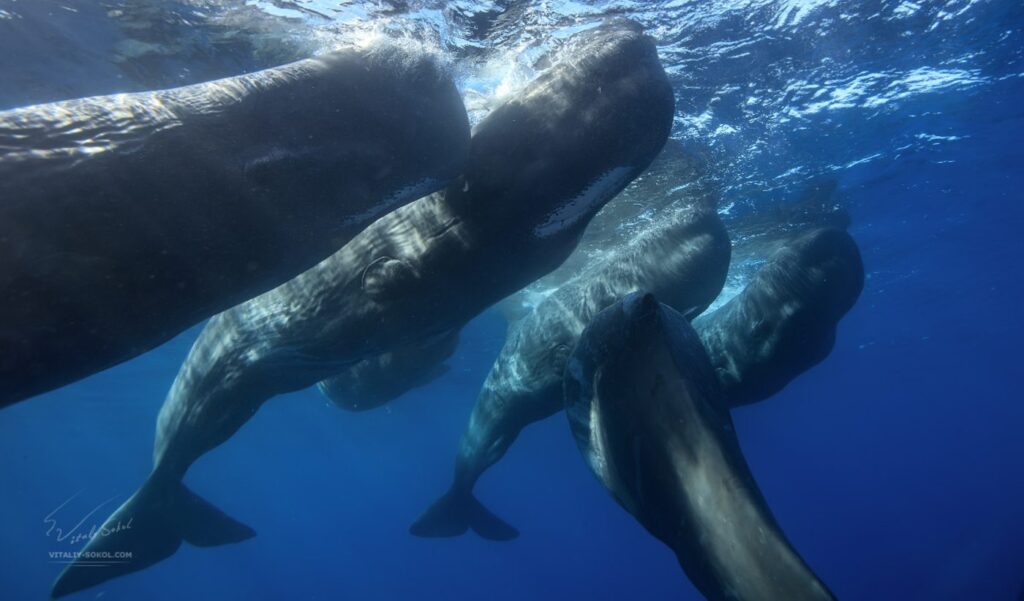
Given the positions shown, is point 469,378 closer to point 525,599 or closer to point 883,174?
point 883,174

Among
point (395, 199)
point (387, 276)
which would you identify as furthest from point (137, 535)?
point (395, 199)

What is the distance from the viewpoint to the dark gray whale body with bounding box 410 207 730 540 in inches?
325

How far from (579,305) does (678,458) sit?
5.85 metres

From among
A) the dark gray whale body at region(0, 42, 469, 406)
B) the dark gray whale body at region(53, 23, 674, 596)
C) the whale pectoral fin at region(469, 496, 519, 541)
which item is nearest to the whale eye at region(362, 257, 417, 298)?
the dark gray whale body at region(53, 23, 674, 596)

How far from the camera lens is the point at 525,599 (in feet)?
346

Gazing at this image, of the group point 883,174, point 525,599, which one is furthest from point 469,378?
point 525,599

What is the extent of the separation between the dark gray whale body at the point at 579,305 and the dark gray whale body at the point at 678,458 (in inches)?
160

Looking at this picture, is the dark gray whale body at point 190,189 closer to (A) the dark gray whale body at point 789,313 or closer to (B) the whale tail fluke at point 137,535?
(A) the dark gray whale body at point 789,313

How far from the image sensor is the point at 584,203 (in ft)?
14.3

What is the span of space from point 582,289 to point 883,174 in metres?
12.8

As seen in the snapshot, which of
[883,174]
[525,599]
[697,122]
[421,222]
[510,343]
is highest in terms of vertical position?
[421,222]

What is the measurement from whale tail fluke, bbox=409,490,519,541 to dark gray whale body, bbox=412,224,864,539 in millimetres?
3090

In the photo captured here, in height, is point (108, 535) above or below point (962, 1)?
below

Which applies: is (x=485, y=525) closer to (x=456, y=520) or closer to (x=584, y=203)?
(x=456, y=520)
